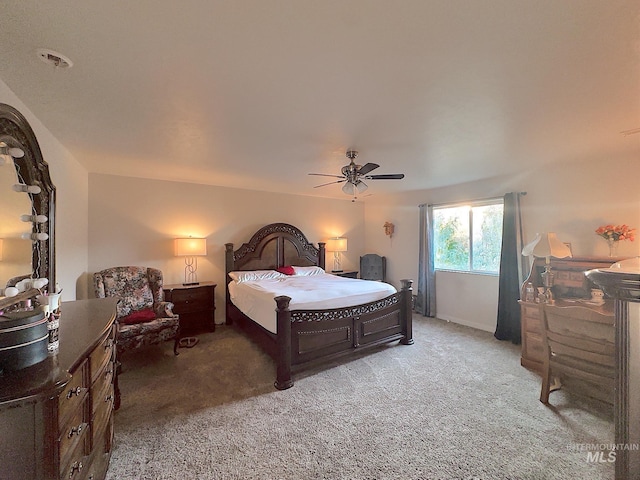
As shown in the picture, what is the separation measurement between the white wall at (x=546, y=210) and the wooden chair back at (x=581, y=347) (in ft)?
5.18

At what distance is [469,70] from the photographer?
160 cm

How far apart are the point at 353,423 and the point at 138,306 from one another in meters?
3.24

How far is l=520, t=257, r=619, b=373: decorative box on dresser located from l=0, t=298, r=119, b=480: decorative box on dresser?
3.87 metres

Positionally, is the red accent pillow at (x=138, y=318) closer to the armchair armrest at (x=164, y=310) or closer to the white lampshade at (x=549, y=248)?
the armchair armrest at (x=164, y=310)

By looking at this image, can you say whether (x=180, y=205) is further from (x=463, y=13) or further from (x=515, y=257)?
(x=515, y=257)

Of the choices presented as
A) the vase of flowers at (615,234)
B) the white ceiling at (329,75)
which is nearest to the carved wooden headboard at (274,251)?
the white ceiling at (329,75)

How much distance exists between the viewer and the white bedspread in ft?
9.99

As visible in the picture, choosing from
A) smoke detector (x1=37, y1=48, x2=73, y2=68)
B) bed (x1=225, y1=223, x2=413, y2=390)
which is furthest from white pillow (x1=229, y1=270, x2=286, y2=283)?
smoke detector (x1=37, y1=48, x2=73, y2=68)

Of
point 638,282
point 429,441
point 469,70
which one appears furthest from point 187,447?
point 469,70

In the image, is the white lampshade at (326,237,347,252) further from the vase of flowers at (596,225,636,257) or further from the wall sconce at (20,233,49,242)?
the wall sconce at (20,233,49,242)

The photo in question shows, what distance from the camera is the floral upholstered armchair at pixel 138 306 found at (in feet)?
9.96

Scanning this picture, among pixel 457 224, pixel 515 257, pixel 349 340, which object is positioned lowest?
pixel 349 340

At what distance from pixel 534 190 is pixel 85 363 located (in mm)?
5002

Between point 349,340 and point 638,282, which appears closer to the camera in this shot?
point 638,282
